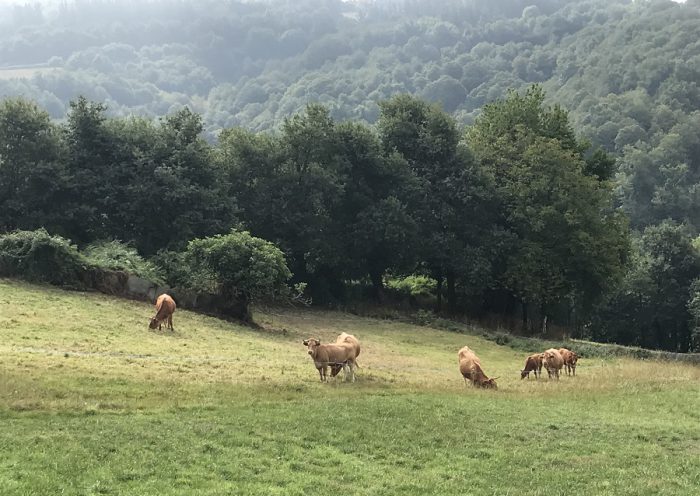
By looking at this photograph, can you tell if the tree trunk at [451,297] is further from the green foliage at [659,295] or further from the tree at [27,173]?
the tree at [27,173]

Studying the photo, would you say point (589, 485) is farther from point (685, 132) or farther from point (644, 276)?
point (685, 132)

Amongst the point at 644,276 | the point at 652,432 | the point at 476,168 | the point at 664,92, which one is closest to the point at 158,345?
the point at 652,432

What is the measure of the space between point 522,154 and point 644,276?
1917 centimetres

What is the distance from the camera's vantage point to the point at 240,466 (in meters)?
13.0

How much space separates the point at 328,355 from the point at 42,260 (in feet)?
72.0

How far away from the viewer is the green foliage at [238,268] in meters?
36.1

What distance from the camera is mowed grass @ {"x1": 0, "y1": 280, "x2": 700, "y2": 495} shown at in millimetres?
12617

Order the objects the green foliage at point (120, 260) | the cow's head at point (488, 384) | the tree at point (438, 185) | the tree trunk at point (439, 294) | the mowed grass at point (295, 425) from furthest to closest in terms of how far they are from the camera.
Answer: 1. the tree trunk at point (439, 294)
2. the tree at point (438, 185)
3. the green foliage at point (120, 260)
4. the cow's head at point (488, 384)
5. the mowed grass at point (295, 425)

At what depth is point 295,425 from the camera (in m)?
16.1

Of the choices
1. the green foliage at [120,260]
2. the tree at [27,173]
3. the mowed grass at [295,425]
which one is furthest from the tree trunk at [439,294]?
the tree at [27,173]

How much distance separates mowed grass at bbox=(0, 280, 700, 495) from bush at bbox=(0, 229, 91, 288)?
9.06m

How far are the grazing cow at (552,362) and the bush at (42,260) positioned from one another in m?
24.8

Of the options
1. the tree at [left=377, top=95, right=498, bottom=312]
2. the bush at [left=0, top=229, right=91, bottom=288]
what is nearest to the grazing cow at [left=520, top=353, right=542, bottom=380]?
the tree at [left=377, top=95, right=498, bottom=312]

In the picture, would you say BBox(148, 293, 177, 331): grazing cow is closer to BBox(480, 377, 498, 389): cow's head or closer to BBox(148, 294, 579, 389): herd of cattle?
BBox(148, 294, 579, 389): herd of cattle
